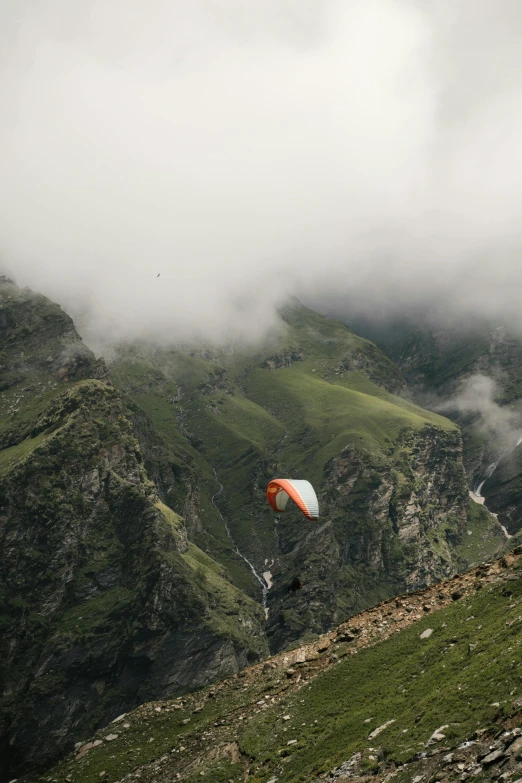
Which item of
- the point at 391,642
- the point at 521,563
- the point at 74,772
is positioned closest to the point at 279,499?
the point at 391,642

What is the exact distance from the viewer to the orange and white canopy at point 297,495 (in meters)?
90.1

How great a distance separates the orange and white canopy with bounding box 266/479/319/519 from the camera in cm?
9006

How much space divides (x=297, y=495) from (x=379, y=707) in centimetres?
3014

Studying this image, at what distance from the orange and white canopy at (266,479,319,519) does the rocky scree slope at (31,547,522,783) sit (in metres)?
18.8

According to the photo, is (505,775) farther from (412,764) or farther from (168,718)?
(168,718)

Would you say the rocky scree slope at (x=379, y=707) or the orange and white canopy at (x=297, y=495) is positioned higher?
the orange and white canopy at (x=297, y=495)

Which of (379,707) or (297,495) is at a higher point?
(297,495)

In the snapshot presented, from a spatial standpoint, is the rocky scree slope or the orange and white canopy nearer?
the rocky scree slope

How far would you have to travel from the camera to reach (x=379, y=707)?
70875 mm

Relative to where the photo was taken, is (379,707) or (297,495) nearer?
(379,707)

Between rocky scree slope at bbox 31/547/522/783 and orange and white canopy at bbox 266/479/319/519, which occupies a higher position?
orange and white canopy at bbox 266/479/319/519

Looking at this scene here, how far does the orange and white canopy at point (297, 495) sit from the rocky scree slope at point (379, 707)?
18.8 m

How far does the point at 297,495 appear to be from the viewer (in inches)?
3676

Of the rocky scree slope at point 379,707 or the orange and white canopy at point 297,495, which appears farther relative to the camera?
the orange and white canopy at point 297,495
